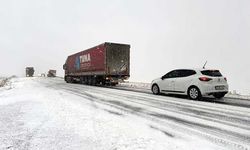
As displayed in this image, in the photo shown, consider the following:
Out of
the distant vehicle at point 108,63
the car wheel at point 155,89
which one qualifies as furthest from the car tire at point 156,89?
the distant vehicle at point 108,63

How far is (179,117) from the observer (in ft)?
25.2

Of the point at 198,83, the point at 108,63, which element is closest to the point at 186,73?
the point at 198,83

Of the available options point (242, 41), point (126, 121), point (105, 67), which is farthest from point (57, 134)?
point (242, 41)

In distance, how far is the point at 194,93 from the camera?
40.0 ft

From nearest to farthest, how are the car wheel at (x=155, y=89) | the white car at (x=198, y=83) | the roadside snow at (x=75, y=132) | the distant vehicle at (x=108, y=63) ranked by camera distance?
the roadside snow at (x=75, y=132) → the white car at (x=198, y=83) → the car wheel at (x=155, y=89) → the distant vehicle at (x=108, y=63)

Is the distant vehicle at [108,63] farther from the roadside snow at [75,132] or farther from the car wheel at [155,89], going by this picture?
the roadside snow at [75,132]

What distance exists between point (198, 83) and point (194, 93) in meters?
0.56

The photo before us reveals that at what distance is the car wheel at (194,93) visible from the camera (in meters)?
12.0

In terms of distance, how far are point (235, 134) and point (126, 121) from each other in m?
2.73

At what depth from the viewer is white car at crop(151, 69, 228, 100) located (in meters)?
11.8

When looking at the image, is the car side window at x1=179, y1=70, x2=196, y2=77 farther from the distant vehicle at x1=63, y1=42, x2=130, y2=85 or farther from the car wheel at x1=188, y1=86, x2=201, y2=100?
the distant vehicle at x1=63, y1=42, x2=130, y2=85

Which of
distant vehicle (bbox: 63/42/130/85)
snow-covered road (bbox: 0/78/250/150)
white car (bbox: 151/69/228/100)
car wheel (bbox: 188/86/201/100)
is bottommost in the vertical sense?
snow-covered road (bbox: 0/78/250/150)

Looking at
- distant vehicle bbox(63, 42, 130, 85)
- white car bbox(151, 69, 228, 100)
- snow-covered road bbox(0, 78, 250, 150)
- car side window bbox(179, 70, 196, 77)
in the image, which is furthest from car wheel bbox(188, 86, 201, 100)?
distant vehicle bbox(63, 42, 130, 85)

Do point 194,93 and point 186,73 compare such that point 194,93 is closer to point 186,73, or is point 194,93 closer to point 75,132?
point 186,73
